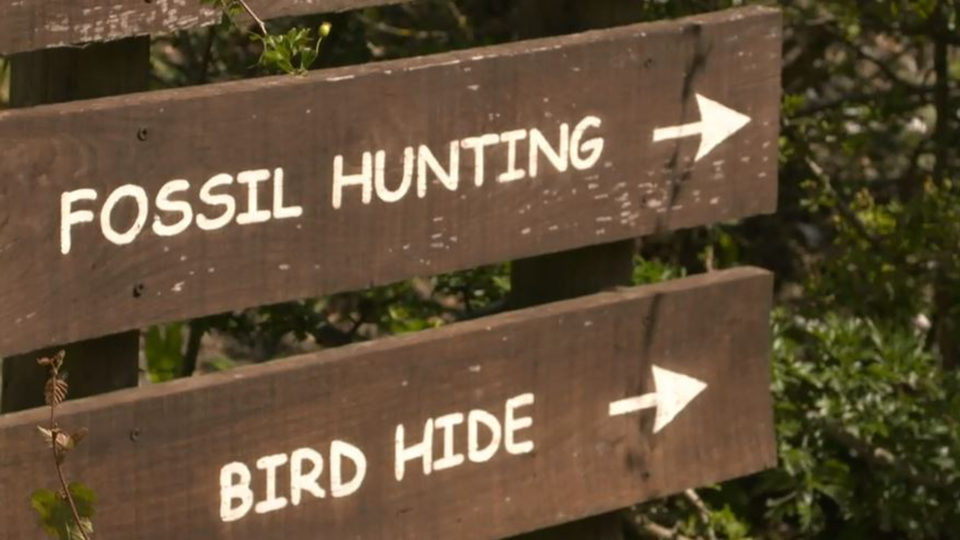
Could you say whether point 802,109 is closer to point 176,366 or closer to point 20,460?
point 176,366

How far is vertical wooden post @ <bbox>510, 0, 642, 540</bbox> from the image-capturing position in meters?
3.55

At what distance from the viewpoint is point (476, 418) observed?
3.39 metres

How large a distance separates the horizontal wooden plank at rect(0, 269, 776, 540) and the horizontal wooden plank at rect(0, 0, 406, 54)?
495 millimetres

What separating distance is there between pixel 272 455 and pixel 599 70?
794 millimetres

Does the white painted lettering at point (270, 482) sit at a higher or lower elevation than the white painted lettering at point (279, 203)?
lower

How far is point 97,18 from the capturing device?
2.90 m

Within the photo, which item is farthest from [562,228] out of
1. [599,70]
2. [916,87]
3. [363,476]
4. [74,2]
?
[916,87]

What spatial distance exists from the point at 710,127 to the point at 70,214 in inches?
45.3

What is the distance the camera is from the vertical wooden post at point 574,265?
3.55 metres

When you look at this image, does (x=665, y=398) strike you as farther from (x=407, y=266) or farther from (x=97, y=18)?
(x=97, y=18)

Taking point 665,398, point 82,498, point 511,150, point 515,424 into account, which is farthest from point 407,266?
point 82,498

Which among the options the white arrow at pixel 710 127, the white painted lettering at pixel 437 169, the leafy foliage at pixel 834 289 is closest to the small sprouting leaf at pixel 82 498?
the white painted lettering at pixel 437 169

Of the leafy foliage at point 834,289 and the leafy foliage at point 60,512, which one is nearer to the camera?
the leafy foliage at point 60,512

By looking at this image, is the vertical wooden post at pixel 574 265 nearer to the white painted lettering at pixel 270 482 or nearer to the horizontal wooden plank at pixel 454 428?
the horizontal wooden plank at pixel 454 428
